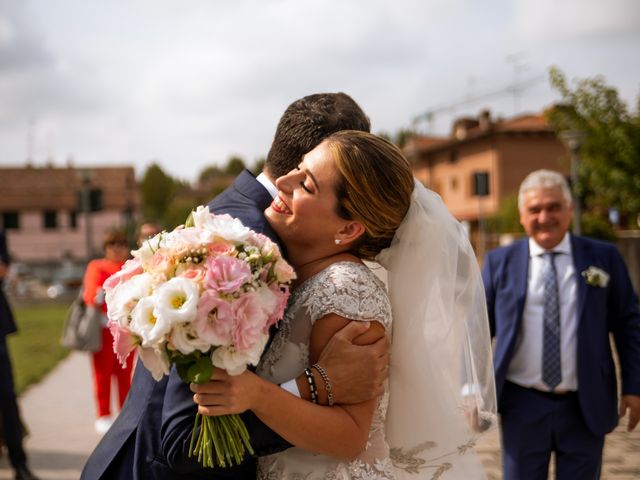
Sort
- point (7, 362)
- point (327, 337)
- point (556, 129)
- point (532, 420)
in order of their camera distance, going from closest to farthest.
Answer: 1. point (327, 337)
2. point (532, 420)
3. point (7, 362)
4. point (556, 129)

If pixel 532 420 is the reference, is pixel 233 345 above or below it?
above

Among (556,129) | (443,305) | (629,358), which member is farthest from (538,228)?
(556,129)

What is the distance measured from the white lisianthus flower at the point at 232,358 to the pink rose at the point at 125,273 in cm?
39

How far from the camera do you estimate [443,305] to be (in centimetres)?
293

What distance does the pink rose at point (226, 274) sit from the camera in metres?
2.13

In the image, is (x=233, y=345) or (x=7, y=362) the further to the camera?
(x=7, y=362)

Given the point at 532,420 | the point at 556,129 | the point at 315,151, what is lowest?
the point at 532,420

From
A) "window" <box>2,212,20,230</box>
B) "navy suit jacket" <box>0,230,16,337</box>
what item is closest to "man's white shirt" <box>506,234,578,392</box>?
"navy suit jacket" <box>0,230,16,337</box>

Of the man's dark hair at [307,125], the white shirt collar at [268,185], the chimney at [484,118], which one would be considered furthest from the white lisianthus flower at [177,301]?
the chimney at [484,118]

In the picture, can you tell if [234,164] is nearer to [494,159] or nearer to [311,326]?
[494,159]

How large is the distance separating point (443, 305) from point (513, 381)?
194 centimetres

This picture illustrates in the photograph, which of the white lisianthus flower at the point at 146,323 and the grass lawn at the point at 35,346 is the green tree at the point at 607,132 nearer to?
the grass lawn at the point at 35,346

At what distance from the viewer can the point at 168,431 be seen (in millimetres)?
2289

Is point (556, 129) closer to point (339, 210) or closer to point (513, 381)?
point (513, 381)
